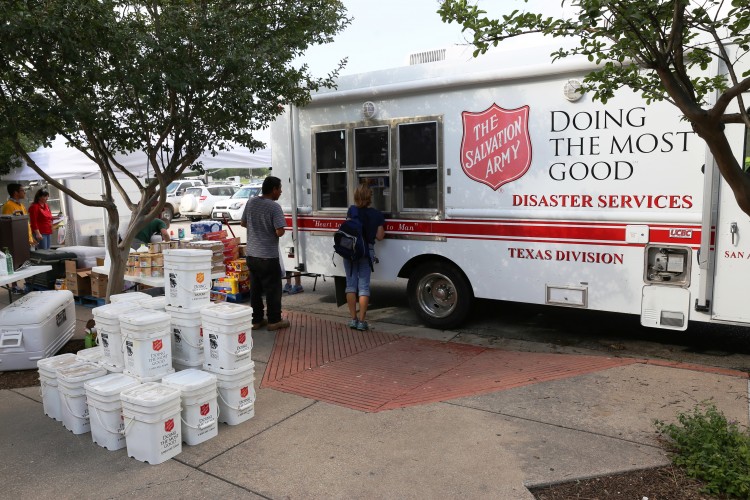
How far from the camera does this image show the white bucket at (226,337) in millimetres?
4523

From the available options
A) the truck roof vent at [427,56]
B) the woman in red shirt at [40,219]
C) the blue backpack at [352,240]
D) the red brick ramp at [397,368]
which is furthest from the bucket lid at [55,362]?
the woman in red shirt at [40,219]

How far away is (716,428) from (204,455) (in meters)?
3.33

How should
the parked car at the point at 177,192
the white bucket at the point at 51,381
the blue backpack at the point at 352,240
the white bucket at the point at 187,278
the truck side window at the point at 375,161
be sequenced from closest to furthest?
the white bucket at the point at 51,381 → the white bucket at the point at 187,278 → the blue backpack at the point at 352,240 → the truck side window at the point at 375,161 → the parked car at the point at 177,192

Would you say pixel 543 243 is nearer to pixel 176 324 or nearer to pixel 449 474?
pixel 449 474

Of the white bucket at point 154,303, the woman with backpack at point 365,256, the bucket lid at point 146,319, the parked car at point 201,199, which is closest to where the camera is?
the bucket lid at point 146,319

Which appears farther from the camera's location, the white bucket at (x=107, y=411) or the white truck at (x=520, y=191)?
the white truck at (x=520, y=191)

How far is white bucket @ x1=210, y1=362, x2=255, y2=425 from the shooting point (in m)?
4.53

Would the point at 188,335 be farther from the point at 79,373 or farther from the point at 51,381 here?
the point at 51,381

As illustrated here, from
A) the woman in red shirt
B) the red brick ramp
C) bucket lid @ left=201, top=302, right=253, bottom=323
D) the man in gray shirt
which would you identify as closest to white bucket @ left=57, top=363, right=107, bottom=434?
bucket lid @ left=201, top=302, right=253, bottom=323

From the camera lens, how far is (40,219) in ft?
36.3

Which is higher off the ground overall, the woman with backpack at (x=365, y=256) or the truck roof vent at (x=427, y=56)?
the truck roof vent at (x=427, y=56)

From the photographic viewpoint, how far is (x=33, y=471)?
3.99 meters

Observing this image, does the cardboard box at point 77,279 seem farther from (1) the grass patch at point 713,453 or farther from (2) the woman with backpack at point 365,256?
(1) the grass patch at point 713,453

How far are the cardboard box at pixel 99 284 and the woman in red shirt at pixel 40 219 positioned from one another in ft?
10.1
